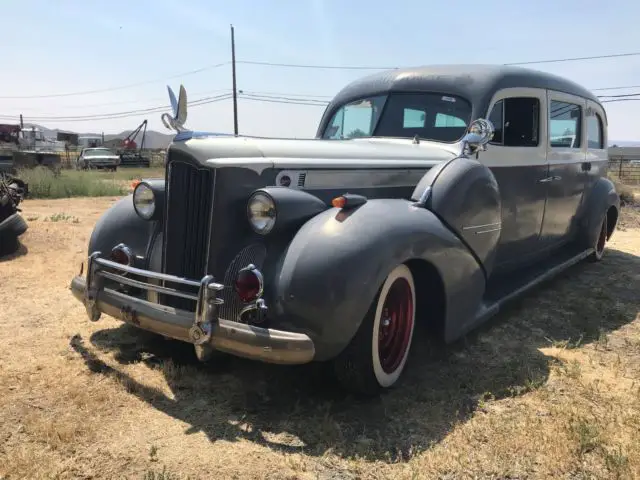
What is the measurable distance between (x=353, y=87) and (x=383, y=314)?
2677 millimetres

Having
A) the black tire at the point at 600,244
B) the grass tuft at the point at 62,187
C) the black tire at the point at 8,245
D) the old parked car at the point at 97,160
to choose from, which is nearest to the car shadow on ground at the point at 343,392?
the black tire at the point at 600,244

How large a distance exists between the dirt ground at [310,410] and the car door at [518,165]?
0.71 metres

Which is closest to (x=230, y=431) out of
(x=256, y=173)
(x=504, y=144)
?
(x=256, y=173)

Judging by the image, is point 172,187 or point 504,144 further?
point 504,144

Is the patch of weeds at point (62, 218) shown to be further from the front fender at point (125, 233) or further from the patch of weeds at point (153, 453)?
the patch of weeds at point (153, 453)

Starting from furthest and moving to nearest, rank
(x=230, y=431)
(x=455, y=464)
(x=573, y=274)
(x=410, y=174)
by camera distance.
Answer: (x=573, y=274)
(x=410, y=174)
(x=230, y=431)
(x=455, y=464)

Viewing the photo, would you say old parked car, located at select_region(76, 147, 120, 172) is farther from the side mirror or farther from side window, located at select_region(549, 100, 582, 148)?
the side mirror

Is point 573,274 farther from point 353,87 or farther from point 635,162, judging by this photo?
point 635,162

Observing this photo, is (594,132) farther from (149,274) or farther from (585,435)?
(149,274)

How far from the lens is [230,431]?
277cm

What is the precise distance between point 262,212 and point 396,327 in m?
1.05

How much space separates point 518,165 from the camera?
15.2ft

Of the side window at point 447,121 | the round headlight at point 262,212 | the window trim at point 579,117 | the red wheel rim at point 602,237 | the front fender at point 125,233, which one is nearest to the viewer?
the round headlight at point 262,212

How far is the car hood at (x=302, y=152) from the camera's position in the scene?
10.3 ft
